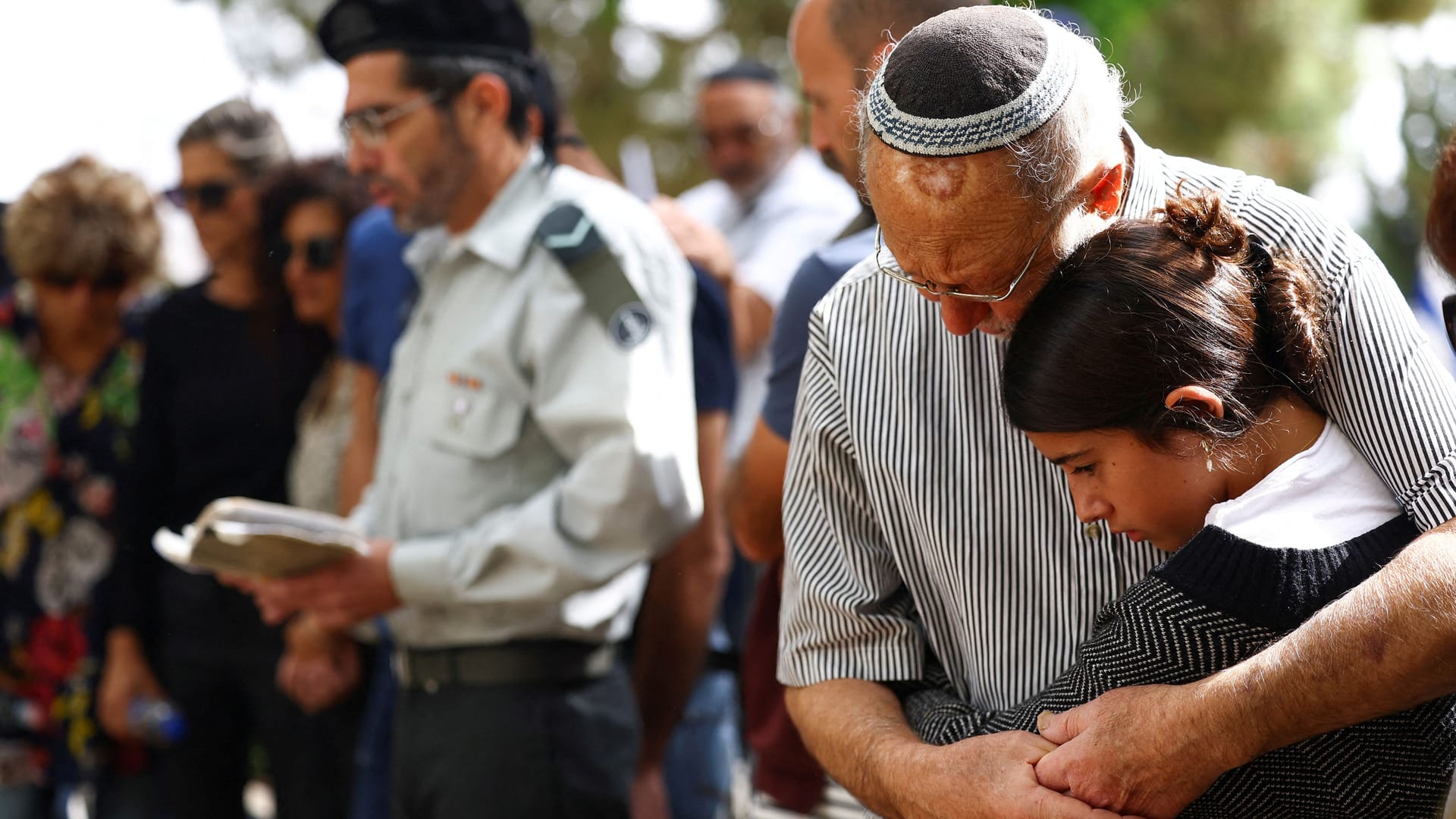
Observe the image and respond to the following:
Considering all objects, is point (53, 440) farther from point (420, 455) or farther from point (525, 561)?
point (525, 561)

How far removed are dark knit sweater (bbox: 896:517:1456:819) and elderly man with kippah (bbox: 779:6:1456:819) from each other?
0.13ft

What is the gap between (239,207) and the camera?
13.6 ft

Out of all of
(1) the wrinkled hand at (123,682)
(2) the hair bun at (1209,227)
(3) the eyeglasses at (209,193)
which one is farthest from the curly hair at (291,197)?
(2) the hair bun at (1209,227)

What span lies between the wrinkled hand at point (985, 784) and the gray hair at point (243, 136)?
3048 mm

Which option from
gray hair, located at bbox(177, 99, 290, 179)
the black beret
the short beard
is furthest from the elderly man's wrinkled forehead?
gray hair, located at bbox(177, 99, 290, 179)

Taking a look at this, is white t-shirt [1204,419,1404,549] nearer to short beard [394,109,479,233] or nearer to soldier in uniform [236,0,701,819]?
soldier in uniform [236,0,701,819]

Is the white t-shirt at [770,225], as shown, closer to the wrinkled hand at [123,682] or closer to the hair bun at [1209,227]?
the wrinkled hand at [123,682]

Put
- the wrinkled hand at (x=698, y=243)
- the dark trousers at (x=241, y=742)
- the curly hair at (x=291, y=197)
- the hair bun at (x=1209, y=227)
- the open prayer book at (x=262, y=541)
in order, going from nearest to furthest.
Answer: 1. the hair bun at (x=1209, y=227)
2. the open prayer book at (x=262, y=541)
3. the wrinkled hand at (x=698, y=243)
4. the dark trousers at (x=241, y=742)
5. the curly hair at (x=291, y=197)

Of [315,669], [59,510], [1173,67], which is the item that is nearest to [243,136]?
[59,510]

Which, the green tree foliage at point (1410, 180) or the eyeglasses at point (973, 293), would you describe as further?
Answer: the green tree foliage at point (1410, 180)

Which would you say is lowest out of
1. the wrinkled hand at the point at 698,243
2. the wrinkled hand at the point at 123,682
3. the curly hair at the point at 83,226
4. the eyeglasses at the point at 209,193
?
the wrinkled hand at the point at 123,682

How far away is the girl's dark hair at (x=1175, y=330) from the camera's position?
1652mm

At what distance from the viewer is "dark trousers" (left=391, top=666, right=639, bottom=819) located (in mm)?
2908

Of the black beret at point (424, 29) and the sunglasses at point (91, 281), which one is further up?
the black beret at point (424, 29)
